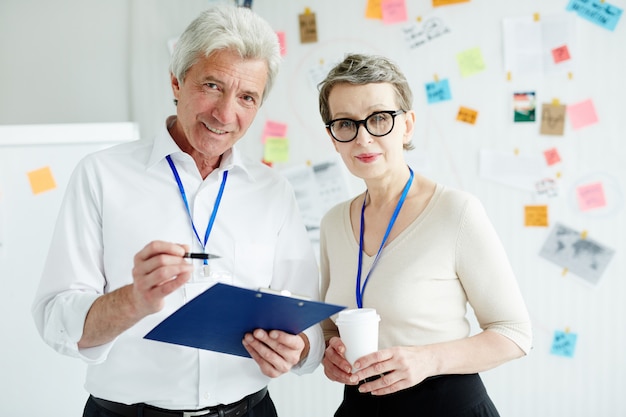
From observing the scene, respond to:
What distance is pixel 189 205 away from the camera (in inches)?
58.9

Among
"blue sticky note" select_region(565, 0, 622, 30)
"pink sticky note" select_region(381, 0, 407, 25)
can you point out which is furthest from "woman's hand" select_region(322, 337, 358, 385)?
"blue sticky note" select_region(565, 0, 622, 30)

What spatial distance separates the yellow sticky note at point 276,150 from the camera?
288 centimetres

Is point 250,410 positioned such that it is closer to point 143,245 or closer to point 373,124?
point 143,245

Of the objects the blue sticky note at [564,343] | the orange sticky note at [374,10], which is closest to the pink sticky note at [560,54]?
the orange sticky note at [374,10]

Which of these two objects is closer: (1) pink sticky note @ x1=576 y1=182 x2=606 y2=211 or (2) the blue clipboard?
(2) the blue clipboard

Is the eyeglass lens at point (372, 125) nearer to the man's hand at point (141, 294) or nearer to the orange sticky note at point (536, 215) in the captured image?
the man's hand at point (141, 294)

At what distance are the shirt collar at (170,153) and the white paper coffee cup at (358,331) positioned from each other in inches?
18.3

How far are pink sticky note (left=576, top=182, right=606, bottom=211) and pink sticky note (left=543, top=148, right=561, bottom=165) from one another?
0.15 metres

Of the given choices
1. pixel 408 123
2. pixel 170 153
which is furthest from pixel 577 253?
pixel 170 153

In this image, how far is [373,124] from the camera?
61.5 inches

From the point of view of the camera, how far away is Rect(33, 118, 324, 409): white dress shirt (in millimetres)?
1360

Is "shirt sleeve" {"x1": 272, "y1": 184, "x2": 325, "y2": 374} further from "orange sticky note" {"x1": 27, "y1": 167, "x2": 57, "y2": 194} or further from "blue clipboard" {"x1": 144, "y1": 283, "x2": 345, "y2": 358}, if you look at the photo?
"orange sticky note" {"x1": 27, "y1": 167, "x2": 57, "y2": 194}

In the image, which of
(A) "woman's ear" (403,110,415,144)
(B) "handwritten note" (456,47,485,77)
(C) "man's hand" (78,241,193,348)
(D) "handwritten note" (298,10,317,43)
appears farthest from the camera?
(D) "handwritten note" (298,10,317,43)

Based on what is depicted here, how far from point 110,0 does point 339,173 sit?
4.30ft
